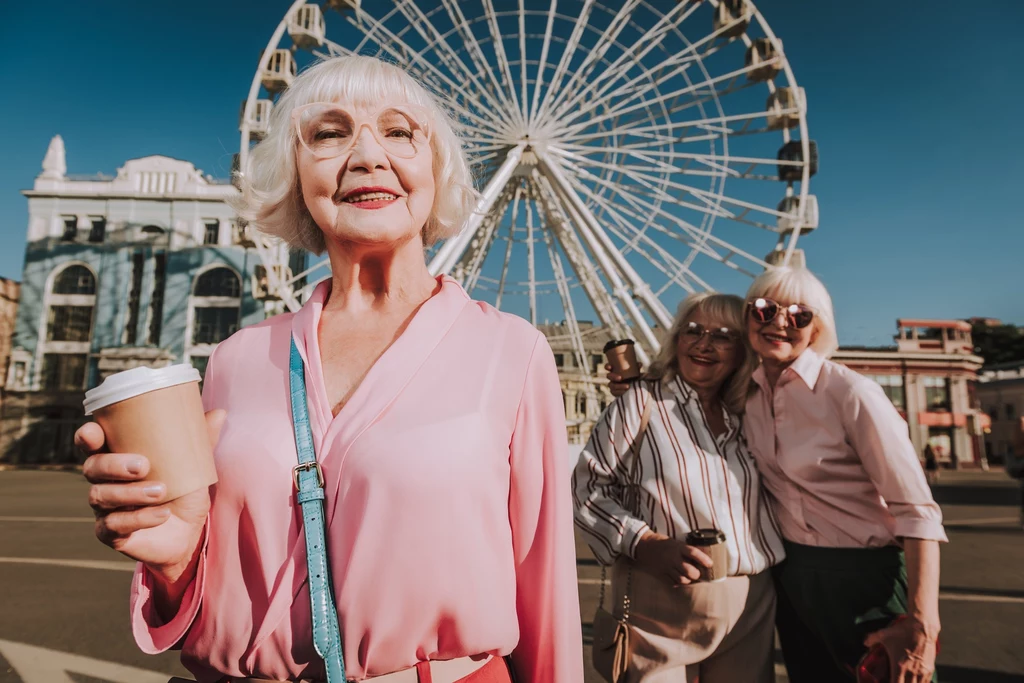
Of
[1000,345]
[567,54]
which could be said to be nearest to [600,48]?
[567,54]

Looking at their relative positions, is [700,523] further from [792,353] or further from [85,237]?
[85,237]

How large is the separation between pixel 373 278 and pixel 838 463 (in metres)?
1.69

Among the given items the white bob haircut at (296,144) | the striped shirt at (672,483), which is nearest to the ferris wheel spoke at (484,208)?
the striped shirt at (672,483)

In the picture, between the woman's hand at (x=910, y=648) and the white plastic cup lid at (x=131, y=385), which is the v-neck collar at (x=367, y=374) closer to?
the white plastic cup lid at (x=131, y=385)

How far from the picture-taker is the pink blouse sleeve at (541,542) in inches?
48.0

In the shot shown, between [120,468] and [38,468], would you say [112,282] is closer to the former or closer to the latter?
[38,468]

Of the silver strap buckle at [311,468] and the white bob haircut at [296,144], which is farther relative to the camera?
the white bob haircut at [296,144]

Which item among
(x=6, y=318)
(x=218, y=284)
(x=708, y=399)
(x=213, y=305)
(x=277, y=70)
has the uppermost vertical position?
(x=277, y=70)

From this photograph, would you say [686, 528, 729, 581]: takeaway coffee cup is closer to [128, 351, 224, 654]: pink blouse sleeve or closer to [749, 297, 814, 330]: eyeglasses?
[749, 297, 814, 330]: eyeglasses

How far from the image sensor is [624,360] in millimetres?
3389

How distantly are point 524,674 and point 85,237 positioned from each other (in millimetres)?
40272

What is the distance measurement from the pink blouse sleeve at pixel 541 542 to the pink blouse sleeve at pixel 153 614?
1.83 ft

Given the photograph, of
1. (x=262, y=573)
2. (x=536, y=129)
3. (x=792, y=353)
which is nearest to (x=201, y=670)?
(x=262, y=573)

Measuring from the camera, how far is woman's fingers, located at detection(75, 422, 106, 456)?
90 centimetres
